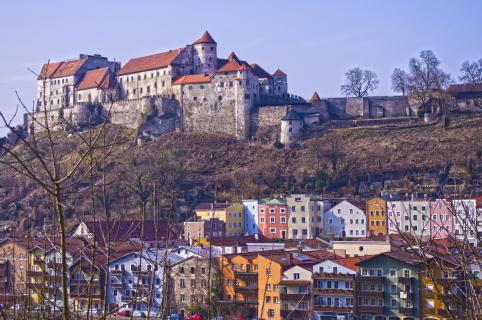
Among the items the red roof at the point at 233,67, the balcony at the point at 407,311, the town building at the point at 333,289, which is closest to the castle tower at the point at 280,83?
the red roof at the point at 233,67

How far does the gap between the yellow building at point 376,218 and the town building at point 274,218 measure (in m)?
5.08

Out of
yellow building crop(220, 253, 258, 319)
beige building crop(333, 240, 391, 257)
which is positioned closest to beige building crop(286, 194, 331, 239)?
beige building crop(333, 240, 391, 257)

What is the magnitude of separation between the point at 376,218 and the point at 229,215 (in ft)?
28.7

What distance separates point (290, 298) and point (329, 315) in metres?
1.74

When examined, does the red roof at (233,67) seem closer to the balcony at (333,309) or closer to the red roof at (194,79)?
the red roof at (194,79)

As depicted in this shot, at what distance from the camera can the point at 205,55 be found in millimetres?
69312

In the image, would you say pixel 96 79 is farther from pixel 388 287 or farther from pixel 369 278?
pixel 388 287

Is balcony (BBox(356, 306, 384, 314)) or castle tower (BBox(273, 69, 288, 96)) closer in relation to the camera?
balcony (BBox(356, 306, 384, 314))

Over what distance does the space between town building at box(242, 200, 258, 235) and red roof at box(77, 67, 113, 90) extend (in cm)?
2275

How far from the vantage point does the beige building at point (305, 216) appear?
51.9m

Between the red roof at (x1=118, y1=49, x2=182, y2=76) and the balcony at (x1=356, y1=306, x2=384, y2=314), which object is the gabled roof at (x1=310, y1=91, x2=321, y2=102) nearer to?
the red roof at (x1=118, y1=49, x2=182, y2=76)

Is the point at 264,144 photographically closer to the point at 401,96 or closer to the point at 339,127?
the point at 339,127

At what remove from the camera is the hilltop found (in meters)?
56.5

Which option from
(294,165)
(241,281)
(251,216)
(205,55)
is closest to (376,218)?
(251,216)
